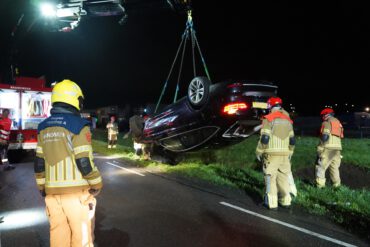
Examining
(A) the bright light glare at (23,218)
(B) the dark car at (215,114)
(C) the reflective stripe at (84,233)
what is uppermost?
(B) the dark car at (215,114)

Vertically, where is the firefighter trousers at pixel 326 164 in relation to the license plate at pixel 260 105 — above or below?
below

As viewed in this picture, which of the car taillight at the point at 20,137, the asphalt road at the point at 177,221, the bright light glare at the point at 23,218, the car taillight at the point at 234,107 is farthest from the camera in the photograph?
the car taillight at the point at 20,137

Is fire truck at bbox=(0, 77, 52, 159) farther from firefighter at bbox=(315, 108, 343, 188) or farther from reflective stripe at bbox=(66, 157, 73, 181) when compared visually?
reflective stripe at bbox=(66, 157, 73, 181)

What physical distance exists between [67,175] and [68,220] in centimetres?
38

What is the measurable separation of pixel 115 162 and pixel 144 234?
7.60 m

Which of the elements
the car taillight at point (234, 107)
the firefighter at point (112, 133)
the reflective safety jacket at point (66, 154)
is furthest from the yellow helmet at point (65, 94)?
the firefighter at point (112, 133)

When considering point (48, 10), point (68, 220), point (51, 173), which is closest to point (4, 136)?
point (48, 10)

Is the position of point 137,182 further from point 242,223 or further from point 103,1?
point 103,1

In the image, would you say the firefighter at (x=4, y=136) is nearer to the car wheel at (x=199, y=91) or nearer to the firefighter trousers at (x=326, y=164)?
the car wheel at (x=199, y=91)

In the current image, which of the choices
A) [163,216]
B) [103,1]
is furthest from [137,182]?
[103,1]

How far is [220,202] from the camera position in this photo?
20.7 feet

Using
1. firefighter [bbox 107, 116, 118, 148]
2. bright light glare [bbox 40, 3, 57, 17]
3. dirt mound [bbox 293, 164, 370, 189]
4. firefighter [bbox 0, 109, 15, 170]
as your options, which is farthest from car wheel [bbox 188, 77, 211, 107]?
firefighter [bbox 107, 116, 118, 148]

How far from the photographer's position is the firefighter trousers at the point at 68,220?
295cm

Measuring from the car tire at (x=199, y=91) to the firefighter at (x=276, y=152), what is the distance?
5.69 ft
